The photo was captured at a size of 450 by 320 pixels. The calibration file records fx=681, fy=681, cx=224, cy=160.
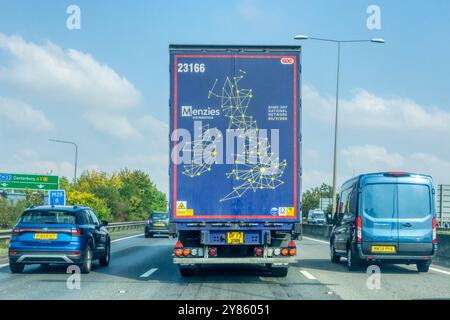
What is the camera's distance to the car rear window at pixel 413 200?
15.6 m

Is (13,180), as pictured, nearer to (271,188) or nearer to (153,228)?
(153,228)

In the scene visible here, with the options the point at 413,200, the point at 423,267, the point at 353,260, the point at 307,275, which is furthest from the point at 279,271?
the point at 423,267

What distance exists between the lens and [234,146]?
12.8 metres

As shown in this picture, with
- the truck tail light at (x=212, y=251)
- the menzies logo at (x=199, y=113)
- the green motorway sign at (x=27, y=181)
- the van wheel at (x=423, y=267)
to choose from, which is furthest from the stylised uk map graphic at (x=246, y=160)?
the green motorway sign at (x=27, y=181)

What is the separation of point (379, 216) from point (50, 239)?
24.2 ft

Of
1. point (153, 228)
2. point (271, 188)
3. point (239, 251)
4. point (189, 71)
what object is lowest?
point (153, 228)

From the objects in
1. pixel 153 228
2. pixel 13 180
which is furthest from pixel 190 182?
pixel 13 180

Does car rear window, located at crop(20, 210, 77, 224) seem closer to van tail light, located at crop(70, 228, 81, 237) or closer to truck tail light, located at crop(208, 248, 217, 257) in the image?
van tail light, located at crop(70, 228, 81, 237)

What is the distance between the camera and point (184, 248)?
13.2m

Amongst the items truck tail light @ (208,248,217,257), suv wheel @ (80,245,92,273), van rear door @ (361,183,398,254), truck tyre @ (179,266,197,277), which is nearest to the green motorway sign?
suv wheel @ (80,245,92,273)

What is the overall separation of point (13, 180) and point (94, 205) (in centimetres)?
1163

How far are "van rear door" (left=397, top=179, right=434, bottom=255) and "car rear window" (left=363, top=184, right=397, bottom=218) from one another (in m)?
0.18

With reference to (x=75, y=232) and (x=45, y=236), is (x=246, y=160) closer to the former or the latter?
(x=75, y=232)

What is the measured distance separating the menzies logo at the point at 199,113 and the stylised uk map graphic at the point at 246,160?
0.72ft
